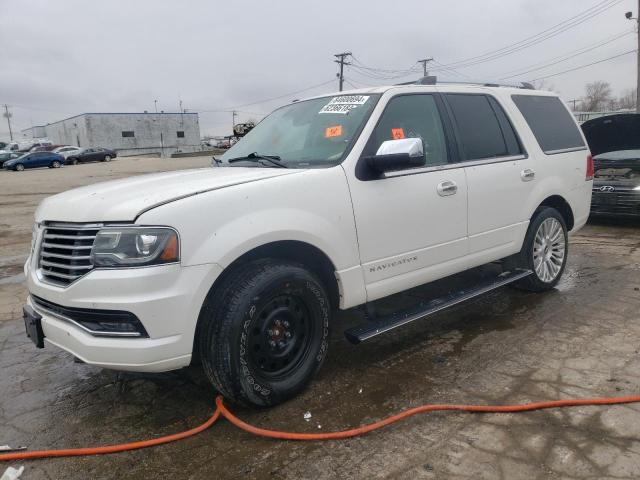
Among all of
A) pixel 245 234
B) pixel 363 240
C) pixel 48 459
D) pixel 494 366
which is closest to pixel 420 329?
pixel 494 366

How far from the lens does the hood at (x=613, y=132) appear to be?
7.96m

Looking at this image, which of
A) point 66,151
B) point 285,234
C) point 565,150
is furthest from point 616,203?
point 66,151

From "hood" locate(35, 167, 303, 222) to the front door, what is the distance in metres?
0.61

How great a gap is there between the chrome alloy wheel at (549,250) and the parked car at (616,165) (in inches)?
150

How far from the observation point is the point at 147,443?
9.25 feet

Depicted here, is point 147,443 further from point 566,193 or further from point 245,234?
point 566,193

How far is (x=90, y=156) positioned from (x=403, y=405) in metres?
44.7

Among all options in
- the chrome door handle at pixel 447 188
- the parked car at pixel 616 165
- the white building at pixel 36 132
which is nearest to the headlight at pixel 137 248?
the chrome door handle at pixel 447 188

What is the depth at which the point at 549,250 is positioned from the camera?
510 cm

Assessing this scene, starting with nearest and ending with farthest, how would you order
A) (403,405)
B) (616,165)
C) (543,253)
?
(403,405) < (543,253) < (616,165)

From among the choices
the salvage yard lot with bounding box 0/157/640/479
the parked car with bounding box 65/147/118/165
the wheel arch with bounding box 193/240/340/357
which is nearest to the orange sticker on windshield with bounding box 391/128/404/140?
the wheel arch with bounding box 193/240/340/357

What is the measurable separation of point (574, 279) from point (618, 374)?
2.45m

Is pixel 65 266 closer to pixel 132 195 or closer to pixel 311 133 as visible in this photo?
pixel 132 195

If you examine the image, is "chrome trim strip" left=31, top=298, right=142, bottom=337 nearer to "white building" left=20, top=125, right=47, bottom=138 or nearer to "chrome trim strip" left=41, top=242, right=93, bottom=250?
"chrome trim strip" left=41, top=242, right=93, bottom=250
